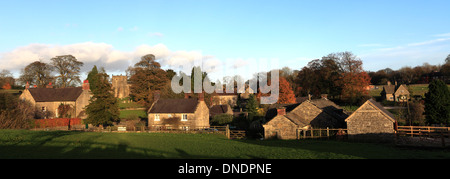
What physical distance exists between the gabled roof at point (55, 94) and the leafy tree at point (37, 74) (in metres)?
22.1

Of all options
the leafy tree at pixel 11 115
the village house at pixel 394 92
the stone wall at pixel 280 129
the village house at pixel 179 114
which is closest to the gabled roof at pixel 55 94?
the leafy tree at pixel 11 115

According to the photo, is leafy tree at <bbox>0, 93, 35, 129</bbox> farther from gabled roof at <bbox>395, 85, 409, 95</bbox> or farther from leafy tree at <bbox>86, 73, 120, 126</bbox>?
gabled roof at <bbox>395, 85, 409, 95</bbox>

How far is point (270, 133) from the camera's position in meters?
35.8

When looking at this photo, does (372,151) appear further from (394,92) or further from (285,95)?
(394,92)

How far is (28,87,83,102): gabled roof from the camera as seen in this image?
194 ft

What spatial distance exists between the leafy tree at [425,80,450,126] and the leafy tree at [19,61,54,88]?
86.3 m

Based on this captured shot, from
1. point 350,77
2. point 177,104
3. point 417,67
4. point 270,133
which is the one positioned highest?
point 417,67

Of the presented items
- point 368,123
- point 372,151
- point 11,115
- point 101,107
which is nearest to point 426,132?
point 368,123

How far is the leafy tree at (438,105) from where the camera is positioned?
4200 cm

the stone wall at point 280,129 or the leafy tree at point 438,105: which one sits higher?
the leafy tree at point 438,105

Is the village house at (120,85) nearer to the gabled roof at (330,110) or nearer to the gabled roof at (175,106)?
the gabled roof at (175,106)
